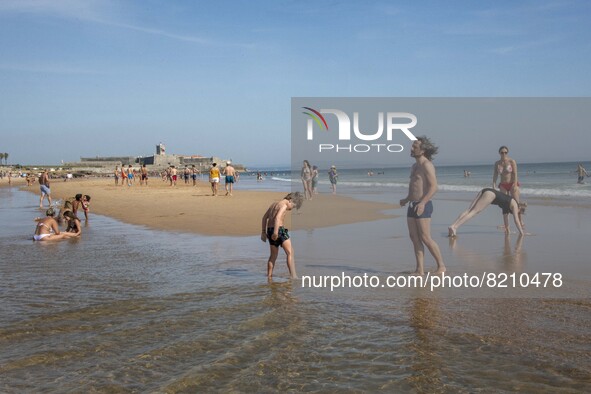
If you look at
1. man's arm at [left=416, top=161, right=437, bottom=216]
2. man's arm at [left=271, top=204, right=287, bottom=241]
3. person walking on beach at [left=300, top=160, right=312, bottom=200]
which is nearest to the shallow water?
man's arm at [left=271, top=204, right=287, bottom=241]

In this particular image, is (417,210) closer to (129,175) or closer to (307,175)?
(307,175)

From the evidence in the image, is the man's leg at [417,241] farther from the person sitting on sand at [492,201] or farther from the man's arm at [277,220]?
the person sitting on sand at [492,201]

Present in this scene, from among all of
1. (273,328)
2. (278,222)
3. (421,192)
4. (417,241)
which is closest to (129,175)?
(278,222)

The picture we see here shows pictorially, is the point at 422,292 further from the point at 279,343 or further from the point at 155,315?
the point at 155,315

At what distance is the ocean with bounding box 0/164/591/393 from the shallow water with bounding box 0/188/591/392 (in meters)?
0.02

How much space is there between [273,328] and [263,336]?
25 centimetres

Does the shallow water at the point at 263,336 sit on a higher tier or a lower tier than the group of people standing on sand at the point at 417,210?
lower

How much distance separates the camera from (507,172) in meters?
10.8

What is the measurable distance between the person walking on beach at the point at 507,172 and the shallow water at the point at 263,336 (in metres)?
4.54

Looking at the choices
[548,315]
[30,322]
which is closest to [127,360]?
[30,322]

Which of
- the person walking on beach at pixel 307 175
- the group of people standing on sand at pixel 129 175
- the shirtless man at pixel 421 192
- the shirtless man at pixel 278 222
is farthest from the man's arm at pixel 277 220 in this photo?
the group of people standing on sand at pixel 129 175

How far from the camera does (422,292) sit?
631 cm

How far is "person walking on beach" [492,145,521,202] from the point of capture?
10688 mm

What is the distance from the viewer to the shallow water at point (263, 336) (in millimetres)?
3777
